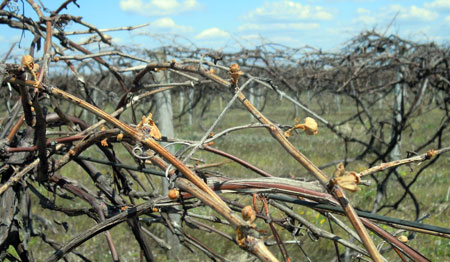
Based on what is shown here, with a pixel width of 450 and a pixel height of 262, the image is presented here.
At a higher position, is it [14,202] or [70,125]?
[70,125]

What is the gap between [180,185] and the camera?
2.30 ft

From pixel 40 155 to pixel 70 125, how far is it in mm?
310

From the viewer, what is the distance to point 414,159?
80cm

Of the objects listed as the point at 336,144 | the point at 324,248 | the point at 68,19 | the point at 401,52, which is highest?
the point at 68,19

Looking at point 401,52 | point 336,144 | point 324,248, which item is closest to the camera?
point 324,248

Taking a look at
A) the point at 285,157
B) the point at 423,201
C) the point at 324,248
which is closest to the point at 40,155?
the point at 324,248

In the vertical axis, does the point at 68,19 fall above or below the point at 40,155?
above

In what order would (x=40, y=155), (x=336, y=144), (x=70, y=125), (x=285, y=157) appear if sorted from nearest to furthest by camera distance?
(x=40, y=155) < (x=70, y=125) < (x=285, y=157) < (x=336, y=144)

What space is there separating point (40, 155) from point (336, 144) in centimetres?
1146

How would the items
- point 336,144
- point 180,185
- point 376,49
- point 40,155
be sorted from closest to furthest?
1. point 180,185
2. point 40,155
3. point 376,49
4. point 336,144

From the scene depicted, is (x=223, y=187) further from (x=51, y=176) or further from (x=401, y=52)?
(x=401, y=52)

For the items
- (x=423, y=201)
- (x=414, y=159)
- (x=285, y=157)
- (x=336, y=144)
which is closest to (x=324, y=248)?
(x=423, y=201)

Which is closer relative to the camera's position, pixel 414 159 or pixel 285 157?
pixel 414 159

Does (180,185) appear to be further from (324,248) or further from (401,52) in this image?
(401,52)
